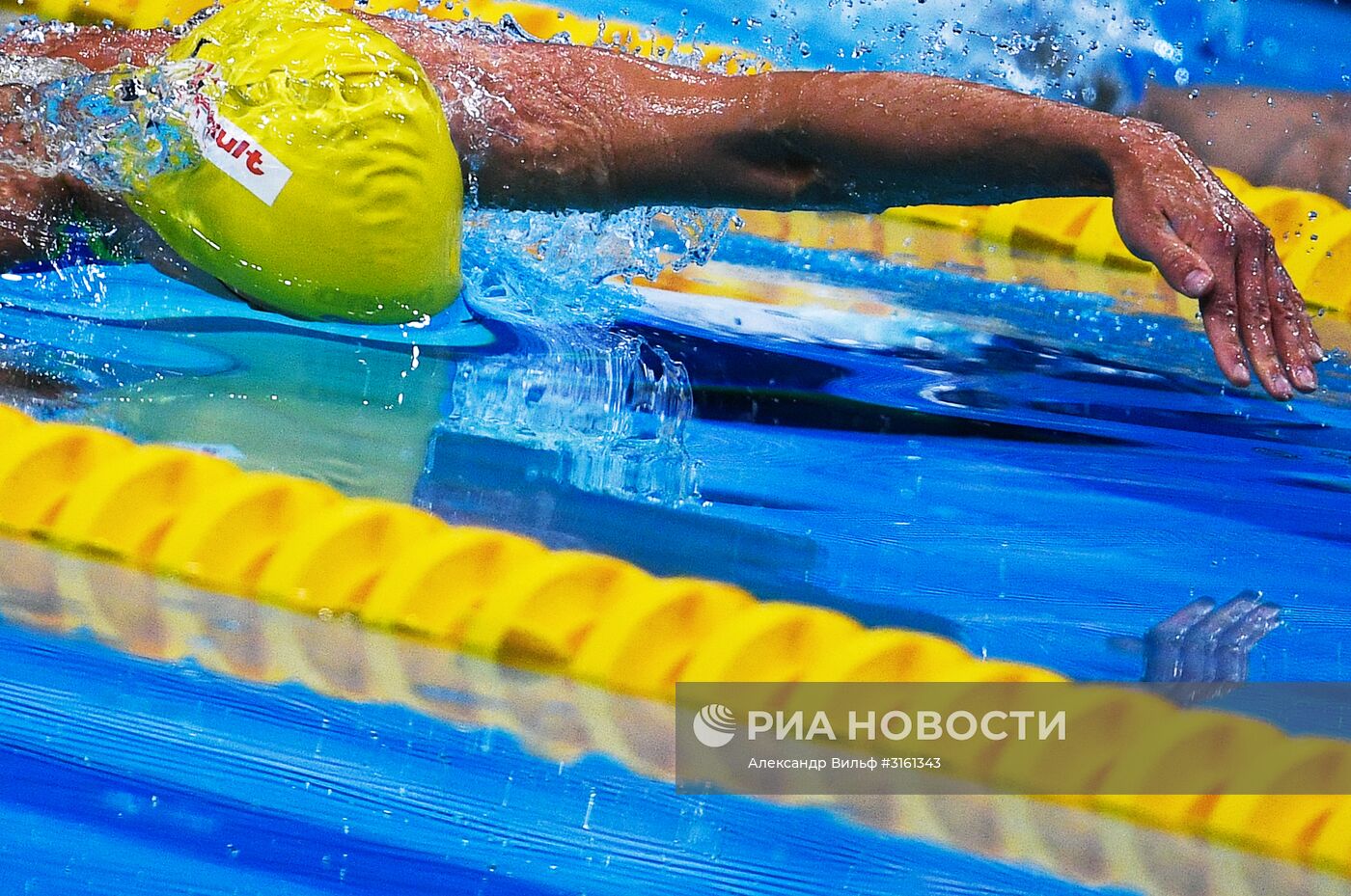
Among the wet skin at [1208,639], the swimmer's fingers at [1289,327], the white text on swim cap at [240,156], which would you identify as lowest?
the wet skin at [1208,639]

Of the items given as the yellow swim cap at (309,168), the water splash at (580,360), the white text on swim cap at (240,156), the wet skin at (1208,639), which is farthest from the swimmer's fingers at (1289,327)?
the white text on swim cap at (240,156)

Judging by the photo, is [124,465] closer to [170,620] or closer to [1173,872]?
[170,620]

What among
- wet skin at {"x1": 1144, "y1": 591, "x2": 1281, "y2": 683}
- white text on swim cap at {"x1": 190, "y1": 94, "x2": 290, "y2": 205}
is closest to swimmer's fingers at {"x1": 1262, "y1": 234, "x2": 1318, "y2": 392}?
wet skin at {"x1": 1144, "y1": 591, "x2": 1281, "y2": 683}

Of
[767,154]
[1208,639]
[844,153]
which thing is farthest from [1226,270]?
[767,154]

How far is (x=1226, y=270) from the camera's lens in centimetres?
153

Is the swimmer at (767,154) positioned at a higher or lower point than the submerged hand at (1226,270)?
higher

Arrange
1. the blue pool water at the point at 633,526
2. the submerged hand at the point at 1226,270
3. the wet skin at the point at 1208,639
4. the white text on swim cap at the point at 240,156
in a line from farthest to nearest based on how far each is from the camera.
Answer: the white text on swim cap at the point at 240,156, the wet skin at the point at 1208,639, the submerged hand at the point at 1226,270, the blue pool water at the point at 633,526

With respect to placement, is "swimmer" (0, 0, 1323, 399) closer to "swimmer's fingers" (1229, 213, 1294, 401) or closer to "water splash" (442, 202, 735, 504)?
"swimmer's fingers" (1229, 213, 1294, 401)

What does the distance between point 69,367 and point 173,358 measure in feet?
0.51

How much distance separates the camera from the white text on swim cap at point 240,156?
79.9 inches

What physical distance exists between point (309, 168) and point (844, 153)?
0.70m

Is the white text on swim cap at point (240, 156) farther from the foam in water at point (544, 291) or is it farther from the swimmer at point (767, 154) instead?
the swimmer at point (767, 154)

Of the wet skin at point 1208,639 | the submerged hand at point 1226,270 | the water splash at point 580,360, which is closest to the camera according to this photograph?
the submerged hand at point 1226,270

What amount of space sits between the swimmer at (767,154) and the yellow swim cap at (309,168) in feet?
0.14
